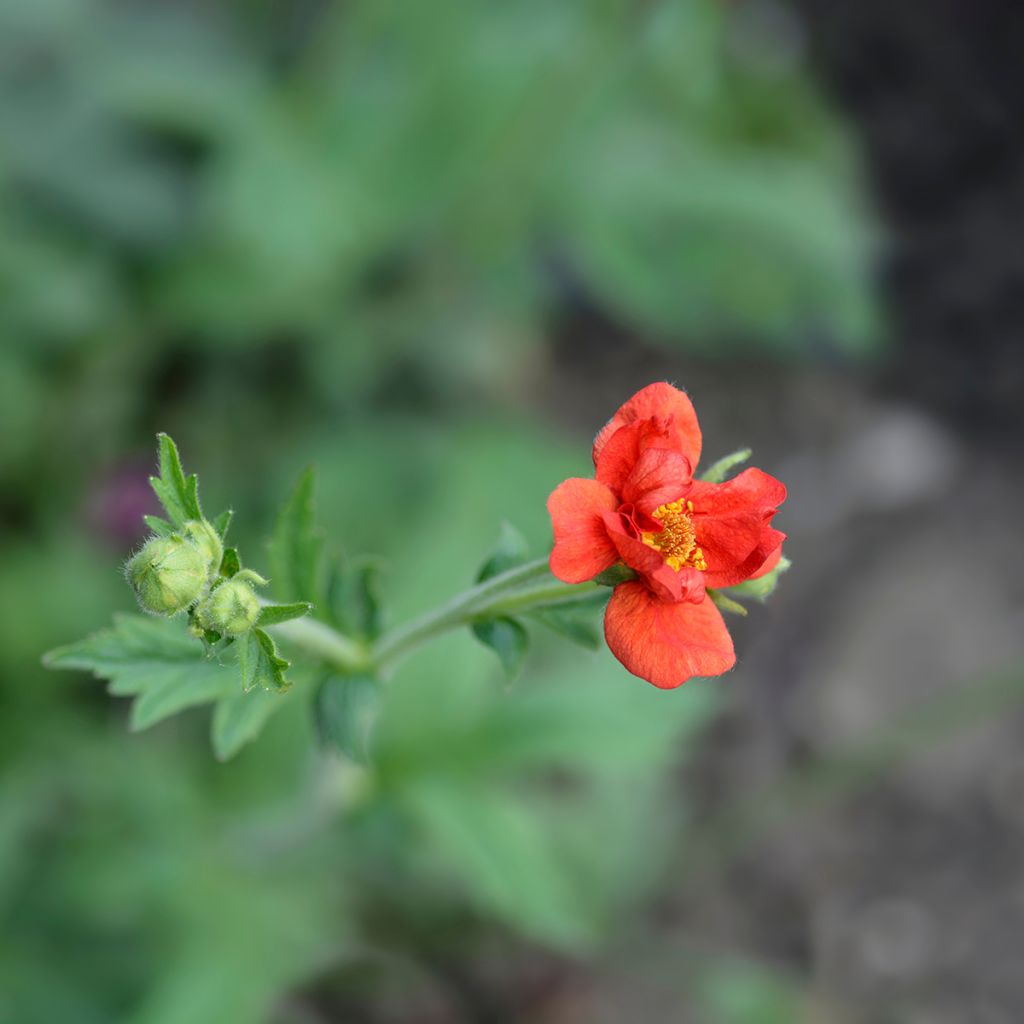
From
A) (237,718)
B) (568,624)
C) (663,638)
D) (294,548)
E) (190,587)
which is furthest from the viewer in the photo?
(294,548)

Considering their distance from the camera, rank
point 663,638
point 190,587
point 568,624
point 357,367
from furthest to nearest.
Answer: point 357,367, point 568,624, point 190,587, point 663,638

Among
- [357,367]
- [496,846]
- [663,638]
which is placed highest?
[357,367]

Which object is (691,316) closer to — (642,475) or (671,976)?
(671,976)

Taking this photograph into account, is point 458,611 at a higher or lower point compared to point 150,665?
higher

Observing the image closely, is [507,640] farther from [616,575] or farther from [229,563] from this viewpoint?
[229,563]

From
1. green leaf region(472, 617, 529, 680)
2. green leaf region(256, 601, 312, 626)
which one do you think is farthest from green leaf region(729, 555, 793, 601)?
green leaf region(256, 601, 312, 626)

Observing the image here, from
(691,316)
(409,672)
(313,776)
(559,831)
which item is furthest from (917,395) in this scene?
(313,776)

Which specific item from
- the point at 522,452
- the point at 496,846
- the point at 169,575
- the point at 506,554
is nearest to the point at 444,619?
the point at 506,554
